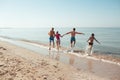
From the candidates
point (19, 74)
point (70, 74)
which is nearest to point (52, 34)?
point (70, 74)

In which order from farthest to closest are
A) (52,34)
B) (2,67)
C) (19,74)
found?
(52,34)
(2,67)
(19,74)

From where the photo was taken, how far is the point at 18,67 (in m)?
8.74

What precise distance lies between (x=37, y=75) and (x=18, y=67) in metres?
1.32

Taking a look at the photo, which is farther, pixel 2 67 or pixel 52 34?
pixel 52 34

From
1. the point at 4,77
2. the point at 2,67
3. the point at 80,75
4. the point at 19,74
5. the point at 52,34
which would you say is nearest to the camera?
the point at 4,77

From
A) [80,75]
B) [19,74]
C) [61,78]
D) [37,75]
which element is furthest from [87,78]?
[19,74]

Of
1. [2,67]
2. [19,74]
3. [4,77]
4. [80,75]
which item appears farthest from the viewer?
[80,75]

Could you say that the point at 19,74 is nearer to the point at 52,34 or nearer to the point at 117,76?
the point at 117,76

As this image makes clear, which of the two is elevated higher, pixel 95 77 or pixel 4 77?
pixel 4 77

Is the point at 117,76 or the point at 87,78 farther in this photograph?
the point at 117,76

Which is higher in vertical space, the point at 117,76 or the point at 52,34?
the point at 52,34

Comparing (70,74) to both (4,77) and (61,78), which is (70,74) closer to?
(61,78)

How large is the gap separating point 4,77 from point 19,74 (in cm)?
68

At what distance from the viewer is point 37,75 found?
790 centimetres
